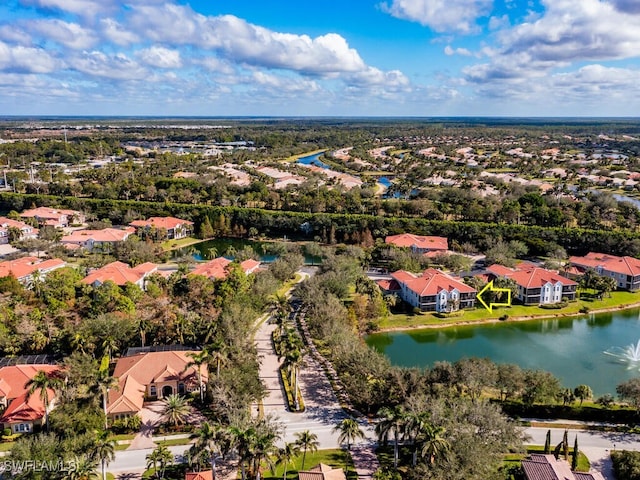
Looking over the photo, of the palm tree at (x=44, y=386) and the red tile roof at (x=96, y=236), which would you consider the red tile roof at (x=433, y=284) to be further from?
the red tile roof at (x=96, y=236)

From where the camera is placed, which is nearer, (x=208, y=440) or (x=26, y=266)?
(x=208, y=440)

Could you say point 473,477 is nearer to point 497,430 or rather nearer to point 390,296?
point 497,430

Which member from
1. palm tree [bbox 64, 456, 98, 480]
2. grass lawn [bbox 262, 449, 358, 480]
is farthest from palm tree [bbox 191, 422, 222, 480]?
palm tree [bbox 64, 456, 98, 480]

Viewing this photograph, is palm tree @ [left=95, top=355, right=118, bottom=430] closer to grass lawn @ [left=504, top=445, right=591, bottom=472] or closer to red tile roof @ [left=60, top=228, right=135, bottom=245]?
grass lawn @ [left=504, top=445, right=591, bottom=472]

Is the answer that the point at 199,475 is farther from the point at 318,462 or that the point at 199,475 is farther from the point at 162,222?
the point at 162,222

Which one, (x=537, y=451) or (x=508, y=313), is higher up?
(x=508, y=313)

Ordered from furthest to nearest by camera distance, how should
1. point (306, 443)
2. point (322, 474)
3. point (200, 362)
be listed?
point (200, 362) < point (306, 443) < point (322, 474)

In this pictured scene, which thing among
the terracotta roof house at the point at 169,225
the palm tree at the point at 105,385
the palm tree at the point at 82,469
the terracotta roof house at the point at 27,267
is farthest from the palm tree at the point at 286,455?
the terracotta roof house at the point at 169,225

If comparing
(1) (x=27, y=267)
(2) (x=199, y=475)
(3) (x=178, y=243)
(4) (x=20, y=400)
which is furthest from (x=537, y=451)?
(3) (x=178, y=243)
